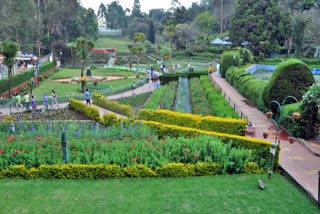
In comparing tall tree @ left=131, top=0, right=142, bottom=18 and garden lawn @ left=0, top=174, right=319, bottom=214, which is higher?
tall tree @ left=131, top=0, right=142, bottom=18

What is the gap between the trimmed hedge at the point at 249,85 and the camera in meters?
17.3

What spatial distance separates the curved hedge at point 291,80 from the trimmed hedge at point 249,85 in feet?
6.78

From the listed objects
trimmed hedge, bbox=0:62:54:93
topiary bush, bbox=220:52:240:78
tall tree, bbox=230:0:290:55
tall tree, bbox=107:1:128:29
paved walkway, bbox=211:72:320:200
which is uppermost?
tall tree, bbox=107:1:128:29

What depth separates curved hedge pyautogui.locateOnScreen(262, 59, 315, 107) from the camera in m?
13.9

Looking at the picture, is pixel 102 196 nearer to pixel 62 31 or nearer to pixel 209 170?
pixel 209 170

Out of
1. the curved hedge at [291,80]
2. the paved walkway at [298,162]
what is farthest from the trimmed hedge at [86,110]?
the curved hedge at [291,80]

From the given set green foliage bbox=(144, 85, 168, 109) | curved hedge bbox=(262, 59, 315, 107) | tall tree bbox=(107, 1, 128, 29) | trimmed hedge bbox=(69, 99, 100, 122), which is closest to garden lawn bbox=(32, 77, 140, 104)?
trimmed hedge bbox=(69, 99, 100, 122)

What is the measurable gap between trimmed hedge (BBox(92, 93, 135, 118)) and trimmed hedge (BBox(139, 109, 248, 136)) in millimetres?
1274

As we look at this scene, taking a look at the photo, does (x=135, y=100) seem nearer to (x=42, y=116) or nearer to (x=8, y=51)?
(x=42, y=116)

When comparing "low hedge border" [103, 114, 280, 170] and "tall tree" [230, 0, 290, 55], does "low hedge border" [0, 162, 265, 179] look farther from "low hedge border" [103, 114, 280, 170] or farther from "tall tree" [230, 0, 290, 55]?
"tall tree" [230, 0, 290, 55]

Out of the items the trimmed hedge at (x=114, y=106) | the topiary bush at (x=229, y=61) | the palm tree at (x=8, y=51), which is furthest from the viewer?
the topiary bush at (x=229, y=61)

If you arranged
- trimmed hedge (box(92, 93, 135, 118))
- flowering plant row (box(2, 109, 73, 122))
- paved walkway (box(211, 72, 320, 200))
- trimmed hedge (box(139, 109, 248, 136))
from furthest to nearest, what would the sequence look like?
flowering plant row (box(2, 109, 73, 122))
trimmed hedge (box(92, 93, 135, 118))
trimmed hedge (box(139, 109, 248, 136))
paved walkway (box(211, 72, 320, 200))

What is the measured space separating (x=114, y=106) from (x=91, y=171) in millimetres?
8657

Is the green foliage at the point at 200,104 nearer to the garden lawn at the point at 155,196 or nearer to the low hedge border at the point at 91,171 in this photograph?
the low hedge border at the point at 91,171
